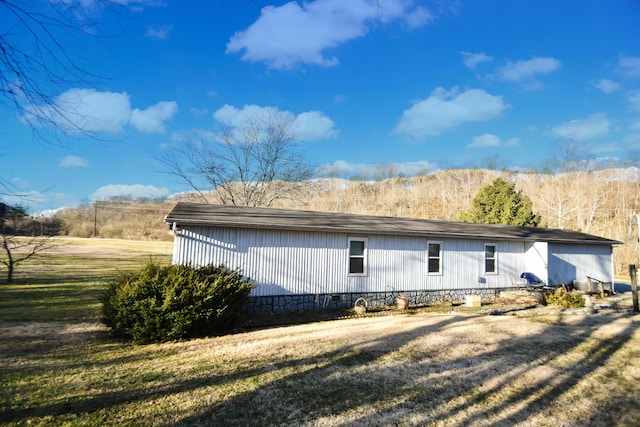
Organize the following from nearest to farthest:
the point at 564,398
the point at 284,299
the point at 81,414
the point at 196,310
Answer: the point at 81,414 < the point at 564,398 < the point at 196,310 < the point at 284,299

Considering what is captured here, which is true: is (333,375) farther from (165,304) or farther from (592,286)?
(592,286)

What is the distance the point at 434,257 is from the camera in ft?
43.7

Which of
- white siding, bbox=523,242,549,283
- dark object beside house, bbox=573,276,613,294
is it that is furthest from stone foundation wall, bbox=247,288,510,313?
dark object beside house, bbox=573,276,613,294

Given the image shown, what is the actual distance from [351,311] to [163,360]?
661 cm

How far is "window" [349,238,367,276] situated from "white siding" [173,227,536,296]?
6.5 inches

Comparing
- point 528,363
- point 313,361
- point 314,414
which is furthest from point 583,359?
point 314,414

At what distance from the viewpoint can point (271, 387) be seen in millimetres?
4703

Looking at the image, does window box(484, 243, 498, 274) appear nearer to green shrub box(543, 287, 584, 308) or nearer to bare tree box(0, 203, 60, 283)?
green shrub box(543, 287, 584, 308)

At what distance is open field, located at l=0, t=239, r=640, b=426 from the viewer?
13.0 ft

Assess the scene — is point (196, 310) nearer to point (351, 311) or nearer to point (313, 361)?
point (313, 361)

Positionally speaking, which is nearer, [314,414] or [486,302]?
[314,414]

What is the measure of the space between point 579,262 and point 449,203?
28380 millimetres

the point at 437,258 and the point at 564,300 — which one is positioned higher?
the point at 437,258

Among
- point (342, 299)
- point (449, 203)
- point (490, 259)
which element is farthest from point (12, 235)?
point (449, 203)
